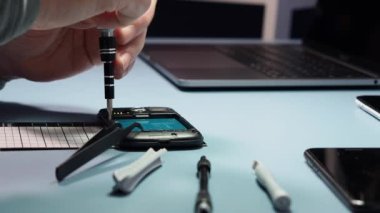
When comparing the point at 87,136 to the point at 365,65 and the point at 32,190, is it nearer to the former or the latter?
the point at 32,190

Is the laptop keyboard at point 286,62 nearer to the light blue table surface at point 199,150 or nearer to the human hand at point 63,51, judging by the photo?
the light blue table surface at point 199,150

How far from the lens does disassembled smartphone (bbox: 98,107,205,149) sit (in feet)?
1.67

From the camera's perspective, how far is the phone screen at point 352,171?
0.39 m

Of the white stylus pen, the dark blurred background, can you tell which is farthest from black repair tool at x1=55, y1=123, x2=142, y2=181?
the dark blurred background

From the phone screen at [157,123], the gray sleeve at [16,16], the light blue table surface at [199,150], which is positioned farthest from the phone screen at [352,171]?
the gray sleeve at [16,16]

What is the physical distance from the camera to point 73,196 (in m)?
0.41

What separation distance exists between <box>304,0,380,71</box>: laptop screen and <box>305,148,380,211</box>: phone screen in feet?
1.59

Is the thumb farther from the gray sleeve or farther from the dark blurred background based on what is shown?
the dark blurred background

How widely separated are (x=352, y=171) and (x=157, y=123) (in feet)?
0.65

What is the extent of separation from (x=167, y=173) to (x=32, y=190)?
0.10 metres

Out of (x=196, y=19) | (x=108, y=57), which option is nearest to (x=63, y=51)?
(x=108, y=57)

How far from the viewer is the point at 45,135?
1.78 ft

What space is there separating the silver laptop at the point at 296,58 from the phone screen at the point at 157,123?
0.62ft

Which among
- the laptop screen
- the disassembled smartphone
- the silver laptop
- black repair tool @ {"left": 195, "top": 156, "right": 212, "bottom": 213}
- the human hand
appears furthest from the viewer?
the laptop screen
